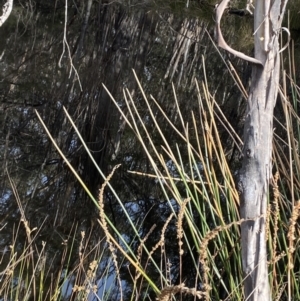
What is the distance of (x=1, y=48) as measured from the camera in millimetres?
5797

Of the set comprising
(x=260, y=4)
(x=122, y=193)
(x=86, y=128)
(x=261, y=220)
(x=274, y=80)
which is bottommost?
(x=122, y=193)

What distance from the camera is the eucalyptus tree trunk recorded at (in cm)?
94

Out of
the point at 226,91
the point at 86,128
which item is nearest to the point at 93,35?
the point at 226,91

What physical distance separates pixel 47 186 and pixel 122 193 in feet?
1.32

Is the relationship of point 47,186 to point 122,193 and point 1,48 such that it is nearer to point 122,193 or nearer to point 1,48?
point 122,193

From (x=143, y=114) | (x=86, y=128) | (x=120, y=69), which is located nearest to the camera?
(x=86, y=128)

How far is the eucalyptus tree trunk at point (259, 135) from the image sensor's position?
3.09 ft

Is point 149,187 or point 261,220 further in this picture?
point 149,187

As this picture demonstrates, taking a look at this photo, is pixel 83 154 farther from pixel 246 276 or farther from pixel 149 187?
pixel 246 276

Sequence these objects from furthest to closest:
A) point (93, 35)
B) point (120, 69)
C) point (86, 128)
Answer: point (93, 35) < point (120, 69) < point (86, 128)

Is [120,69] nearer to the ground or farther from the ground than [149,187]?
farther from the ground

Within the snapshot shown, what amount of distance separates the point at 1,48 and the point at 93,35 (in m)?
1.23

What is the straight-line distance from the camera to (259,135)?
0.95 meters

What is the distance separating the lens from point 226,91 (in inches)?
223
